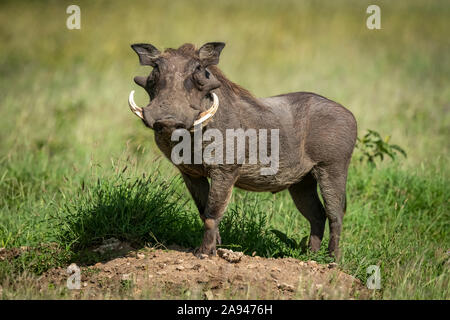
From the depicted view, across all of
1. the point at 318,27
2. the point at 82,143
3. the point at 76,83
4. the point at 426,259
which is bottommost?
the point at 426,259

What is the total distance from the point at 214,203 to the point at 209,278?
56 cm

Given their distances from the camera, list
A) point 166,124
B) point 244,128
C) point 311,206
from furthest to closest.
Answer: point 311,206 < point 244,128 < point 166,124

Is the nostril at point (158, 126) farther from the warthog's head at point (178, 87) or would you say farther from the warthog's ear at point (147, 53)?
the warthog's ear at point (147, 53)

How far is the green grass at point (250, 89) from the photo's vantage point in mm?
4666

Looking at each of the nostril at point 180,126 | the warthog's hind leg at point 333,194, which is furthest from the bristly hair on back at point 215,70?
the warthog's hind leg at point 333,194

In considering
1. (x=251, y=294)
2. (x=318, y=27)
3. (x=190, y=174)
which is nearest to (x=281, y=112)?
(x=190, y=174)

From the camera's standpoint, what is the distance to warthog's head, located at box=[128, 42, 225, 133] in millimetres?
3738

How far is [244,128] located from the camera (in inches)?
172

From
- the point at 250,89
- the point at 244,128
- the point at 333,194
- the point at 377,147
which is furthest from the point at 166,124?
the point at 250,89

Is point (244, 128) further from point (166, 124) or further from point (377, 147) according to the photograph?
point (377, 147)

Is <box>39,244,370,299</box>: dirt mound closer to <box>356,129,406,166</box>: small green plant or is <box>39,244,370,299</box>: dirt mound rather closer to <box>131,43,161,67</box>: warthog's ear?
<box>131,43,161,67</box>: warthog's ear
